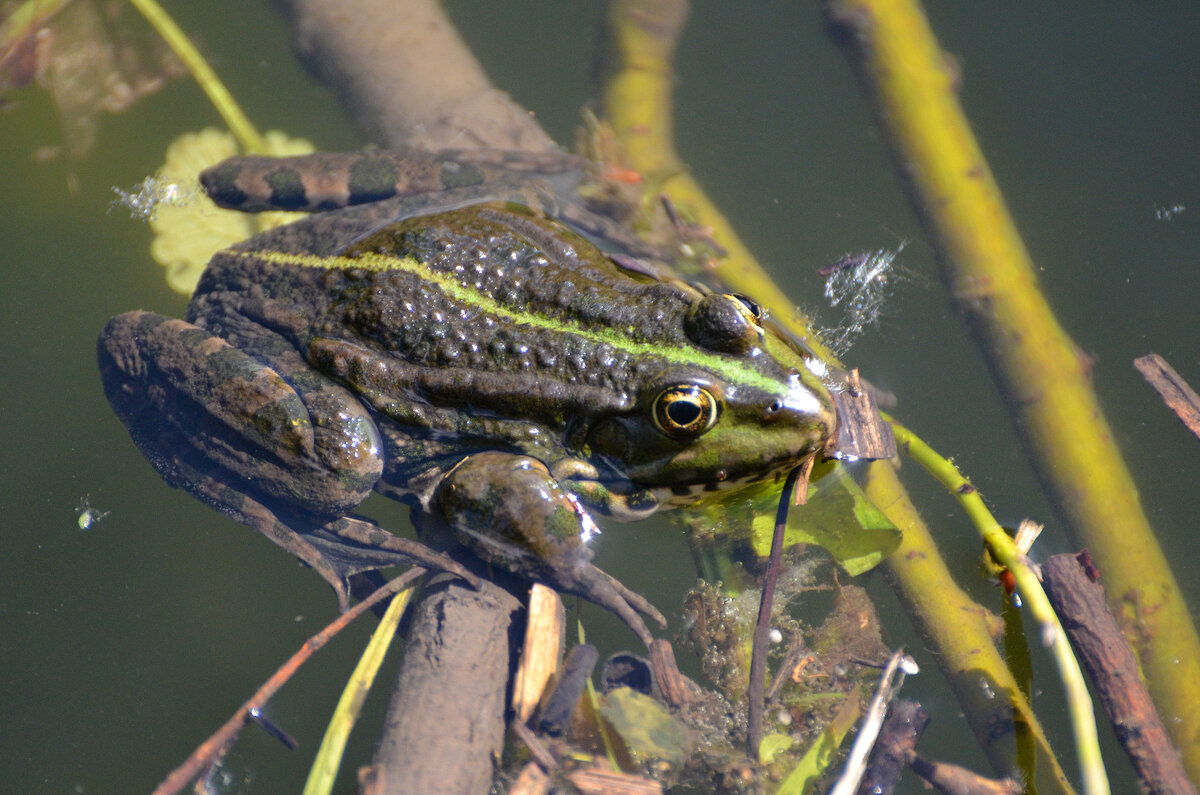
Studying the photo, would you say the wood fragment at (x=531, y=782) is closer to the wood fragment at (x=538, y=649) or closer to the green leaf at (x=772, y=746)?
the wood fragment at (x=538, y=649)

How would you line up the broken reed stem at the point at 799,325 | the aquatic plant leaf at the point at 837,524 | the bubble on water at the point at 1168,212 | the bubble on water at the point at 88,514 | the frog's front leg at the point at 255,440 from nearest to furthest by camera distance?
the broken reed stem at the point at 799,325
the frog's front leg at the point at 255,440
the aquatic plant leaf at the point at 837,524
the bubble on water at the point at 88,514
the bubble on water at the point at 1168,212

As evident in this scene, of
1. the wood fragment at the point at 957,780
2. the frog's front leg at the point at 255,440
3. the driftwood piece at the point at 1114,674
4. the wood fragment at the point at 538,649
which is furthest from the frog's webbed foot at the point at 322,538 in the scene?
the driftwood piece at the point at 1114,674

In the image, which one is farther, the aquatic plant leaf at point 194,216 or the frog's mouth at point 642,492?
the aquatic plant leaf at point 194,216

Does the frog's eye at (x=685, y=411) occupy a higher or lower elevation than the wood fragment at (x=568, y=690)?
higher

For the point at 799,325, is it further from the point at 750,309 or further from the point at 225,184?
the point at 225,184

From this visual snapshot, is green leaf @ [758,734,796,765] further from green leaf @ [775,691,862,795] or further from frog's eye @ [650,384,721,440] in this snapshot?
frog's eye @ [650,384,721,440]
